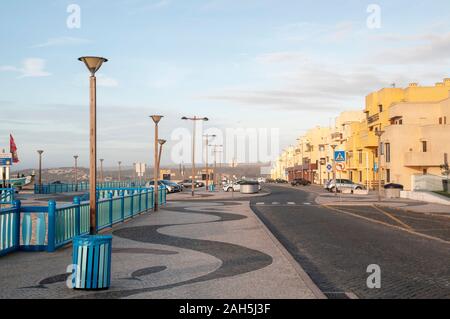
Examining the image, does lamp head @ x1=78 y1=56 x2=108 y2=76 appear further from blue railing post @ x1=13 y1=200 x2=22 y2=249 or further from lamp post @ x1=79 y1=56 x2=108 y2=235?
blue railing post @ x1=13 y1=200 x2=22 y2=249

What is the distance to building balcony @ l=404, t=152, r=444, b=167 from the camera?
183 feet

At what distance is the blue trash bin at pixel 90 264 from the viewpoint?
877 cm

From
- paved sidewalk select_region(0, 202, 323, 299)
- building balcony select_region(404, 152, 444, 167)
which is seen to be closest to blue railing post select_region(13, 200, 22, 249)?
paved sidewalk select_region(0, 202, 323, 299)

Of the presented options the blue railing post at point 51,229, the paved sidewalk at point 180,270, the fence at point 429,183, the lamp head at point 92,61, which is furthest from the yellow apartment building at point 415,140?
the lamp head at point 92,61

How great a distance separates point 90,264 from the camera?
8.80 meters

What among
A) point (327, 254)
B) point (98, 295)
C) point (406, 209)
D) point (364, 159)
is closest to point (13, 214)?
point (98, 295)

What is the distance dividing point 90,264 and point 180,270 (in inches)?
92.1

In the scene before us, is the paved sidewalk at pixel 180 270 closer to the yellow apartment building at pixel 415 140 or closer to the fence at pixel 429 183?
the fence at pixel 429 183

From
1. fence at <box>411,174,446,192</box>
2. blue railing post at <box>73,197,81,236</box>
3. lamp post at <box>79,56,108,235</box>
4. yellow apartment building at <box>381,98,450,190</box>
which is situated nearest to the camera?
lamp post at <box>79,56,108,235</box>

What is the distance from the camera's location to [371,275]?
10.3 metres

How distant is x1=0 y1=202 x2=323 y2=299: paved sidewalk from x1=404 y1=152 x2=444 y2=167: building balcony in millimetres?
43132

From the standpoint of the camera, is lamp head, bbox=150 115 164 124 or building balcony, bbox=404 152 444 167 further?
building balcony, bbox=404 152 444 167

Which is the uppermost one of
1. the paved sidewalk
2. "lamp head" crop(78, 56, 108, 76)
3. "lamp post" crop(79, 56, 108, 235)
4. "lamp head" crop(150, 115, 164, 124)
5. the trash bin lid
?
"lamp head" crop(150, 115, 164, 124)
